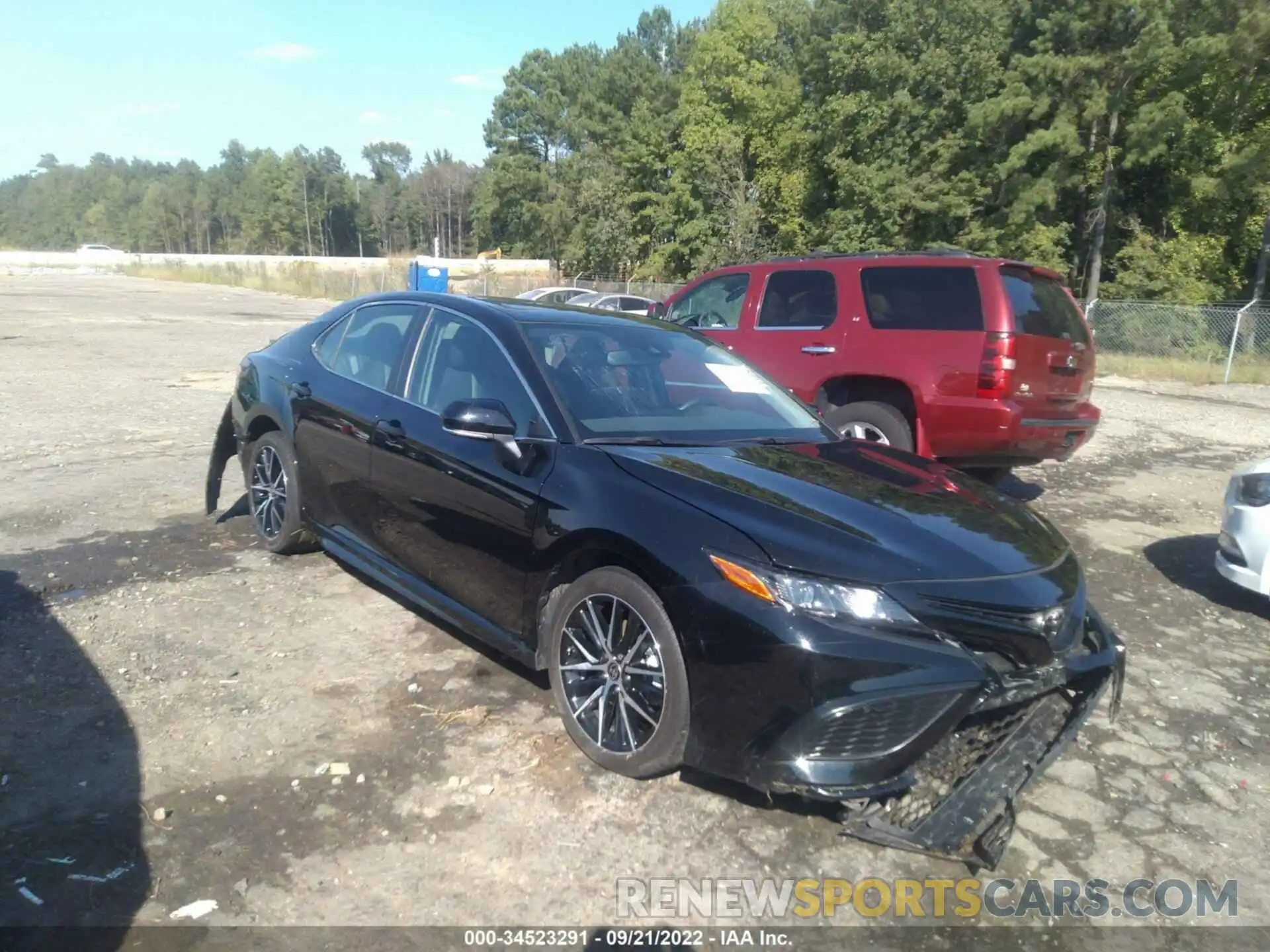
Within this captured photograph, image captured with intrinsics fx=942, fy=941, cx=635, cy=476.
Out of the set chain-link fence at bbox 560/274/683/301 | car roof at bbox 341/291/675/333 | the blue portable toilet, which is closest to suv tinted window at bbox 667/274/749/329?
car roof at bbox 341/291/675/333

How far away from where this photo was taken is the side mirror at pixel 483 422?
3.62m

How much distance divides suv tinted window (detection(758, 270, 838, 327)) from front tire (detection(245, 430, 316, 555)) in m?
4.34

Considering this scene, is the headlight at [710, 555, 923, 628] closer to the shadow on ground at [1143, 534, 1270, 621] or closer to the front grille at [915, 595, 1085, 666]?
the front grille at [915, 595, 1085, 666]

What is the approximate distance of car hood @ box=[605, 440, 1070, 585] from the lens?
2963 mm

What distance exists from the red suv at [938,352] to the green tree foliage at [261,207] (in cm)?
8917

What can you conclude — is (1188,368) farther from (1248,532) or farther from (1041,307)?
(1248,532)

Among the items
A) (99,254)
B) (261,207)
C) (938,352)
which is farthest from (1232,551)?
(261,207)

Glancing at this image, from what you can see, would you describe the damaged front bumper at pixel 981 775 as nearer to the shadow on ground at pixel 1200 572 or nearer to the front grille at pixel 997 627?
the front grille at pixel 997 627

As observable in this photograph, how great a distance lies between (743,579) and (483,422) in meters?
1.28

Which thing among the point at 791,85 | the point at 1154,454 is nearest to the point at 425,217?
the point at 791,85

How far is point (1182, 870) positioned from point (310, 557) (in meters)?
4.60

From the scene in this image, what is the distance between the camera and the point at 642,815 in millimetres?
3160

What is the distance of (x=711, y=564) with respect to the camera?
2.97 m

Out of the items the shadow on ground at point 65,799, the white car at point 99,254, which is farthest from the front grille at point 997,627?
the white car at point 99,254
